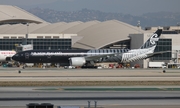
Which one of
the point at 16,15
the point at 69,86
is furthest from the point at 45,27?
the point at 69,86

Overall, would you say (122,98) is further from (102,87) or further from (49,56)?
(49,56)

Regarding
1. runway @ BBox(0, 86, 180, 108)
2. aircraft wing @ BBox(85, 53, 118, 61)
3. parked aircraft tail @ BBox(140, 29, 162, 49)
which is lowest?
runway @ BBox(0, 86, 180, 108)

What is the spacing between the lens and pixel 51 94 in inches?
1719

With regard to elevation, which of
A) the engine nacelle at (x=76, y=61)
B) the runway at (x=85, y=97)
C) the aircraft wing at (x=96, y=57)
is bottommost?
the runway at (x=85, y=97)

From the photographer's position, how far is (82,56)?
96062 mm

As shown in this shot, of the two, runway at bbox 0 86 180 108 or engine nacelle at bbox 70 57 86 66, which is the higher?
engine nacelle at bbox 70 57 86 66

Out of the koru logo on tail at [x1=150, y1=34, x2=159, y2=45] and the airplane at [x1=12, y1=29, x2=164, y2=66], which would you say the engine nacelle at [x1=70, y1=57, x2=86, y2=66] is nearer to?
the airplane at [x1=12, y1=29, x2=164, y2=66]

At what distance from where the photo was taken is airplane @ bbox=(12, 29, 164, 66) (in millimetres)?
94000

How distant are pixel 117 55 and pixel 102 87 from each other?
46.8 meters

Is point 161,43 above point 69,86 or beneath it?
above

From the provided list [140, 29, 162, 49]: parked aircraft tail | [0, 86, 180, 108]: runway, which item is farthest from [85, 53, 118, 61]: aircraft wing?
[0, 86, 180, 108]: runway

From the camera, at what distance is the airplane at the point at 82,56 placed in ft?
308

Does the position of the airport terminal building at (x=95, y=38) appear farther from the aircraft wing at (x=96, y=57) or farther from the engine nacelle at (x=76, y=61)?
the engine nacelle at (x=76, y=61)

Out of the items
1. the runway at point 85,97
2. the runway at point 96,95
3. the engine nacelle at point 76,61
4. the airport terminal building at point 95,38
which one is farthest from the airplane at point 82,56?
the runway at point 85,97
